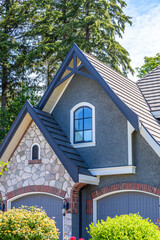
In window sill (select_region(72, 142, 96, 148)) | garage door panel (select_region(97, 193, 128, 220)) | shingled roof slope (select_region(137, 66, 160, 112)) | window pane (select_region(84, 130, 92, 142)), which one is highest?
shingled roof slope (select_region(137, 66, 160, 112))

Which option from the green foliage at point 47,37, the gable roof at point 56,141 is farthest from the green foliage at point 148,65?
the gable roof at point 56,141

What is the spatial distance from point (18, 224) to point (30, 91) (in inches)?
682

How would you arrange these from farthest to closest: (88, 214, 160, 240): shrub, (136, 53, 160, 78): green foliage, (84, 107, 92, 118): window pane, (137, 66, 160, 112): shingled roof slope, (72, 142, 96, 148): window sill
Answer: (136, 53, 160, 78): green foliage, (137, 66, 160, 112): shingled roof slope, (84, 107, 92, 118): window pane, (72, 142, 96, 148): window sill, (88, 214, 160, 240): shrub

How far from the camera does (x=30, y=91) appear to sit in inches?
960

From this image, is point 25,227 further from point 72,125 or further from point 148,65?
point 148,65

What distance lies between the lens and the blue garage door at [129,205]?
37.3ft

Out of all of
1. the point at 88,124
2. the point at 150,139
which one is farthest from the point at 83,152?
the point at 150,139

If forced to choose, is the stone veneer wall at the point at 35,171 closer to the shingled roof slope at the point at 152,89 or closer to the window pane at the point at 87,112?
the window pane at the point at 87,112

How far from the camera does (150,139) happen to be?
37.9ft

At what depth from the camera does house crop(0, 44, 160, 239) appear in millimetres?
11648

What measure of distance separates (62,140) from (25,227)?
5.45 m

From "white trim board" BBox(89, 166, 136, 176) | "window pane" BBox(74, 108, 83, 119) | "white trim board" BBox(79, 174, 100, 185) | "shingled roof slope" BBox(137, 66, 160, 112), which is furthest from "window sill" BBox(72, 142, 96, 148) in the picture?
"shingled roof slope" BBox(137, 66, 160, 112)

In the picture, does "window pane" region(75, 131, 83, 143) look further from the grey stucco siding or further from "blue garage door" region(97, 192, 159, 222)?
"blue garage door" region(97, 192, 159, 222)

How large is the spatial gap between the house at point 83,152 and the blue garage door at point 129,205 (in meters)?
0.03
